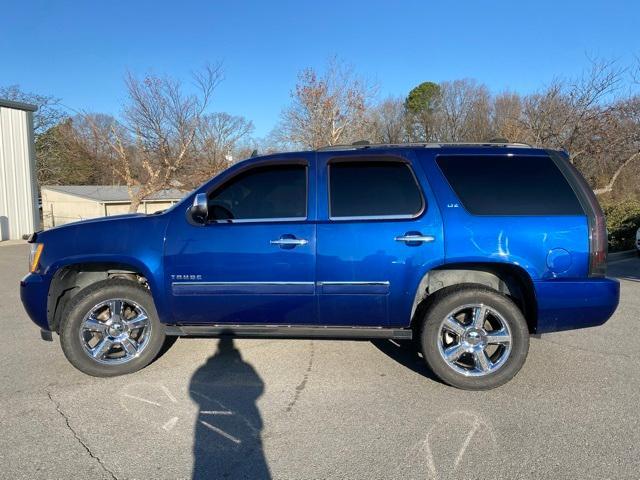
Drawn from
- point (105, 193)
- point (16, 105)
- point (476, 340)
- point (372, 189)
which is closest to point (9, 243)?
point (16, 105)

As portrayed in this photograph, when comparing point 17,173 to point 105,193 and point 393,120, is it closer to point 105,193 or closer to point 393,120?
point 105,193

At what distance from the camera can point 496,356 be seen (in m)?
3.88

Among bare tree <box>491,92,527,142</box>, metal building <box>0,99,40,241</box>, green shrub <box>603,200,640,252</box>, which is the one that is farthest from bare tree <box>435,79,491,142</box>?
metal building <box>0,99,40,241</box>

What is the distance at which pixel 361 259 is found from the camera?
3.71 meters

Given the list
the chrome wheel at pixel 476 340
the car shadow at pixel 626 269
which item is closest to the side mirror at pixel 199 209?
the chrome wheel at pixel 476 340

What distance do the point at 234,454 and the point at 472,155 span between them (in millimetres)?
2965

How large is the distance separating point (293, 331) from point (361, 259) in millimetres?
854

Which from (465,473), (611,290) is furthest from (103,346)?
(611,290)

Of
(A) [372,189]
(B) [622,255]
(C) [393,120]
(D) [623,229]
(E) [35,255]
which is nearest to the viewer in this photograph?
(A) [372,189]

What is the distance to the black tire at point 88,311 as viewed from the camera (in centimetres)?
396

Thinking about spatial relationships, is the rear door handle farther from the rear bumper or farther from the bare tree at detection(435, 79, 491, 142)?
the bare tree at detection(435, 79, 491, 142)

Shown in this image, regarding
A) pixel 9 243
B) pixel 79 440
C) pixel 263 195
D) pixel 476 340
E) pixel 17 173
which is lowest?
pixel 79 440

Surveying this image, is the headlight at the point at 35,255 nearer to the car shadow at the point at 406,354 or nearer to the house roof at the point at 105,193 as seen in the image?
the car shadow at the point at 406,354

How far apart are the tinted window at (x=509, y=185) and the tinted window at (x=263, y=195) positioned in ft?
4.09
